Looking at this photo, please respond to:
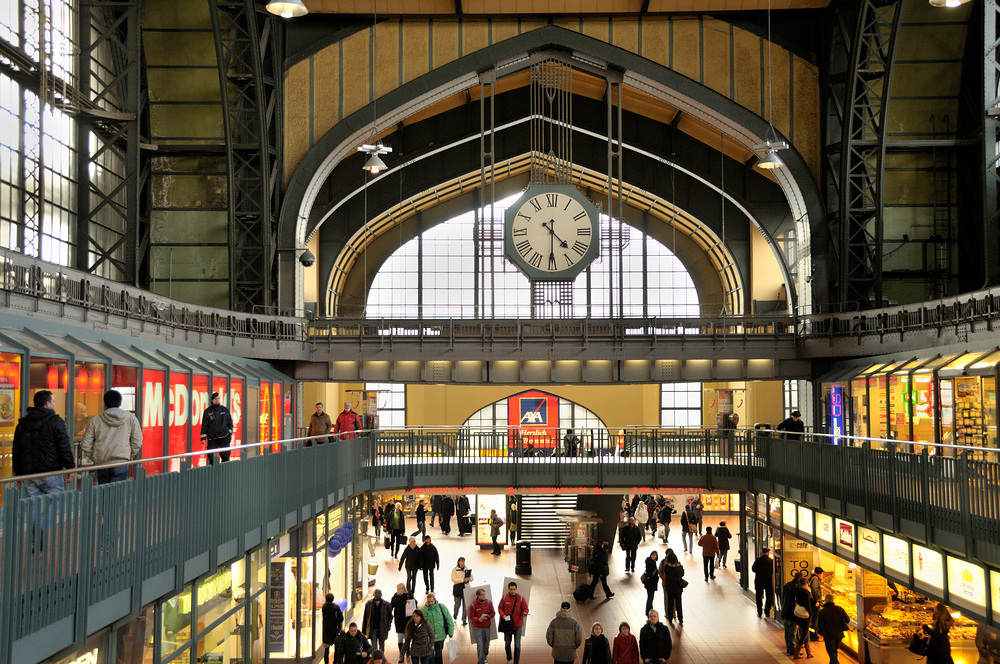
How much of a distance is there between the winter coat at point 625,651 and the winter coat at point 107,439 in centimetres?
877

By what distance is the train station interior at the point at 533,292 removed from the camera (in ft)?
54.2

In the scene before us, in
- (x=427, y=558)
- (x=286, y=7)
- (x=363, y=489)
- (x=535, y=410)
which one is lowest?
(x=427, y=558)

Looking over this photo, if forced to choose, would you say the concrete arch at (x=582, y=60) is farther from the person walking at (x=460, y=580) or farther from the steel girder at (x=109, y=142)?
the person walking at (x=460, y=580)

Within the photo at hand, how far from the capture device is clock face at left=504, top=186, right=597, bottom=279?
81.4 feet

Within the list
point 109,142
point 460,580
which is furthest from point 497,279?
point 460,580

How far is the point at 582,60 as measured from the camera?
107 ft

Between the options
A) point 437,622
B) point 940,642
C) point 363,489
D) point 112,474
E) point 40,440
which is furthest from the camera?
point 363,489

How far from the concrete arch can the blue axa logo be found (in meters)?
10.6

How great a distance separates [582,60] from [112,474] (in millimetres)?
26784

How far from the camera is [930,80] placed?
3127 centimetres

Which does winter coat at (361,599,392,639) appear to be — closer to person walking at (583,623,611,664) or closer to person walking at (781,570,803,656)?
person walking at (583,623,611,664)

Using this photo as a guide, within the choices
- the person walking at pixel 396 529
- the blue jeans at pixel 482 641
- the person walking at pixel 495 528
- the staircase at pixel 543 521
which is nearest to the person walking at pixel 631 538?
the person walking at pixel 495 528

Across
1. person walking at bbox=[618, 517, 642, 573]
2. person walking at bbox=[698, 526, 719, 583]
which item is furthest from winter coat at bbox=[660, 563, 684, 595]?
person walking at bbox=[698, 526, 719, 583]

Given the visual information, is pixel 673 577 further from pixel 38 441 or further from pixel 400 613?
pixel 38 441
